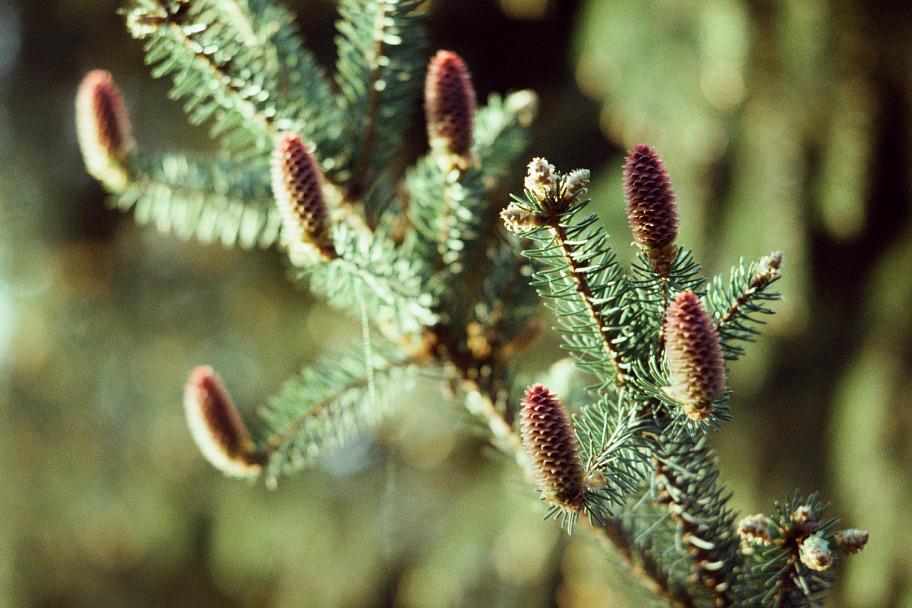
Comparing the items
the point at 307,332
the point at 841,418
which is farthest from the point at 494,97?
the point at 307,332

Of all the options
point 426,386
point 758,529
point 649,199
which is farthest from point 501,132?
point 426,386

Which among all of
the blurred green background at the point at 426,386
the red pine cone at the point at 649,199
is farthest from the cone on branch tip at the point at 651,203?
the blurred green background at the point at 426,386

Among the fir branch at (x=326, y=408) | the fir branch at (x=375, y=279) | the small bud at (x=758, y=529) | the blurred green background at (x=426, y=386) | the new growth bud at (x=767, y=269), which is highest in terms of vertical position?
the new growth bud at (x=767, y=269)

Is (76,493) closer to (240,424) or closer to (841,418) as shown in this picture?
(240,424)

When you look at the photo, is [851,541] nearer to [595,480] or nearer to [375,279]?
[595,480]

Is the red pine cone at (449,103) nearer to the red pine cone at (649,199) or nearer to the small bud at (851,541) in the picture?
the red pine cone at (649,199)

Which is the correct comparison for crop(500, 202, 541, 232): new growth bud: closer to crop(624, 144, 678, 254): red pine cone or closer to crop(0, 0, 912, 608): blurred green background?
crop(624, 144, 678, 254): red pine cone
